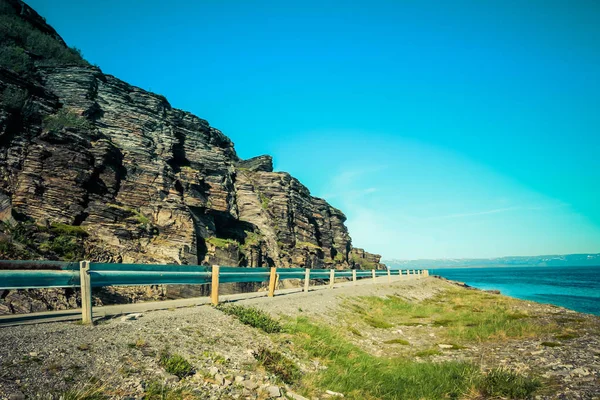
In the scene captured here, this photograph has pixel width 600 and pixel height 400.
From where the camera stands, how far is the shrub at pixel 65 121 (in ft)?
87.9

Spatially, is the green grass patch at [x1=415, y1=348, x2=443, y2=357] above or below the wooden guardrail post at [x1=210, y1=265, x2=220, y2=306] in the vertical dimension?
below

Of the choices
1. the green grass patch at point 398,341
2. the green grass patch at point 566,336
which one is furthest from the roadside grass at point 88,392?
the green grass patch at point 566,336

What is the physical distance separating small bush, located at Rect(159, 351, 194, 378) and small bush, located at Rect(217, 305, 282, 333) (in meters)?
3.13

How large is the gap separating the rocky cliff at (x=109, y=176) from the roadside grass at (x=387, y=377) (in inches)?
532

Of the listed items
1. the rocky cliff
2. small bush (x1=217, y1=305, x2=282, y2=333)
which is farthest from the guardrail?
the rocky cliff

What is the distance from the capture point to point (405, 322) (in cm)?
1447

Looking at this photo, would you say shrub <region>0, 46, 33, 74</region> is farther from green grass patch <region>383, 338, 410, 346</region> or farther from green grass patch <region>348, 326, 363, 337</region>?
green grass patch <region>383, 338, 410, 346</region>

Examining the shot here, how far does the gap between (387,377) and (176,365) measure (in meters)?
4.66

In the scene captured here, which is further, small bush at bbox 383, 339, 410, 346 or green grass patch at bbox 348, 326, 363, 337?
green grass patch at bbox 348, 326, 363, 337

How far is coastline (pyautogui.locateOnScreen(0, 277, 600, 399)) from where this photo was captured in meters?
4.57

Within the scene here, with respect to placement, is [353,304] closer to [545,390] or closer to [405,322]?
[405,322]

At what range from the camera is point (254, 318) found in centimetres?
885

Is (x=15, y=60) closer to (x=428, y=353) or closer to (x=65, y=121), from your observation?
(x=65, y=121)

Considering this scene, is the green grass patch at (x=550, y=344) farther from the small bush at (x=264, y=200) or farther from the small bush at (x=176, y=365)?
the small bush at (x=264, y=200)
